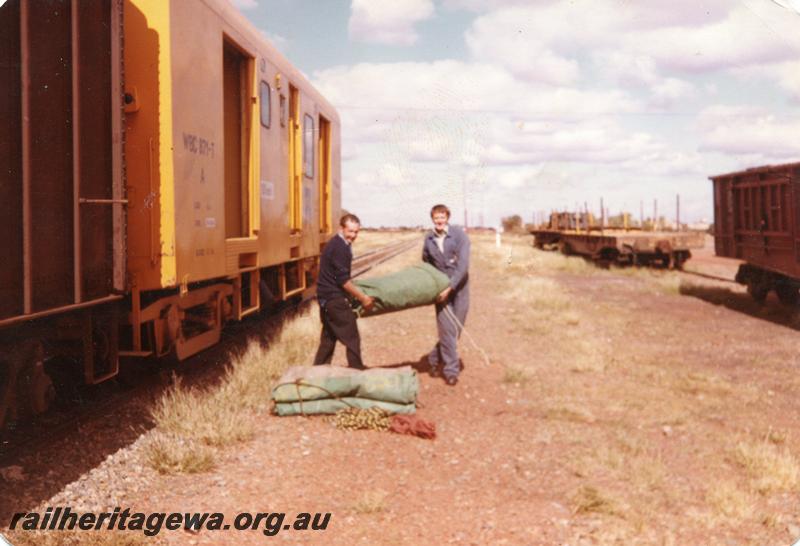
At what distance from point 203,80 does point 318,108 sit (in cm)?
600

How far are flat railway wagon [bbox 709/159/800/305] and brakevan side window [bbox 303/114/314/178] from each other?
8.55 metres

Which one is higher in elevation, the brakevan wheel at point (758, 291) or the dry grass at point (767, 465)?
the brakevan wheel at point (758, 291)

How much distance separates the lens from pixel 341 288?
251 inches

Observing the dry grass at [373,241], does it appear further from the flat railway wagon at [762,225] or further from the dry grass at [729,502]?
the dry grass at [729,502]

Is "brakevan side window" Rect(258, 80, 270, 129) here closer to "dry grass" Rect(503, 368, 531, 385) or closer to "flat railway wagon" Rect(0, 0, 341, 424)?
"flat railway wagon" Rect(0, 0, 341, 424)

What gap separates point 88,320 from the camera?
5137 millimetres

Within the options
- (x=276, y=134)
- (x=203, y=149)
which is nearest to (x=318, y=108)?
(x=276, y=134)

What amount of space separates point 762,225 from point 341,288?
34.3ft

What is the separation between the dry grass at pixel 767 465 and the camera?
187 inches

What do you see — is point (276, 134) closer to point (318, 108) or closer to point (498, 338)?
point (318, 108)

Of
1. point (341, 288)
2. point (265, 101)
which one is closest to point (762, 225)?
point (265, 101)

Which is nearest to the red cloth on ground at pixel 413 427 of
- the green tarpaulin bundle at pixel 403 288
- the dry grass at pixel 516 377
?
the green tarpaulin bundle at pixel 403 288

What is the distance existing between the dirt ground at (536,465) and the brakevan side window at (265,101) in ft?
9.97

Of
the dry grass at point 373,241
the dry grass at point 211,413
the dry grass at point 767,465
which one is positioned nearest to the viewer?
the dry grass at point 767,465
